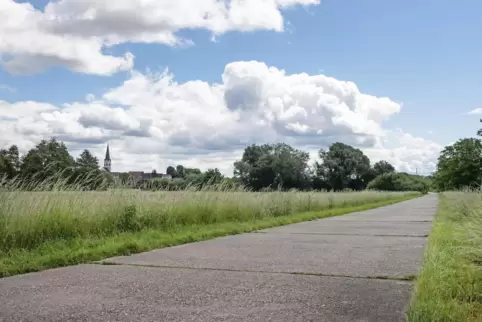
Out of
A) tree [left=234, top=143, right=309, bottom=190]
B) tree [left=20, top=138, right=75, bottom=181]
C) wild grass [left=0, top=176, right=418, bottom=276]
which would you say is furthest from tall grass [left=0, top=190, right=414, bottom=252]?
tree [left=234, top=143, right=309, bottom=190]

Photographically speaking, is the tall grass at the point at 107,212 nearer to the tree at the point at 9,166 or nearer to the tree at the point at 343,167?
the tree at the point at 9,166

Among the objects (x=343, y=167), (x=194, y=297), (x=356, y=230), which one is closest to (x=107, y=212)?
(x=194, y=297)

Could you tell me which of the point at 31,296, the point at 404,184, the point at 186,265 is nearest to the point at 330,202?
the point at 186,265

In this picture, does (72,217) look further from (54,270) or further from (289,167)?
(289,167)

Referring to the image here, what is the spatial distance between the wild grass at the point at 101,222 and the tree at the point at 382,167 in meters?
121

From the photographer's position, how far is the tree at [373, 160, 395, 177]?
130125mm

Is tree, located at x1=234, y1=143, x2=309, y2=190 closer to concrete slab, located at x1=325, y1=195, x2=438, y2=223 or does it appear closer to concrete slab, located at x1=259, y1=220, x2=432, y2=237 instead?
concrete slab, located at x1=325, y1=195, x2=438, y2=223

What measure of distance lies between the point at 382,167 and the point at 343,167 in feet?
73.9

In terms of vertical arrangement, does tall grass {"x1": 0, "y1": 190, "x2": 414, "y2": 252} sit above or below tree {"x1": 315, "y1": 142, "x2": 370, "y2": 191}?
below

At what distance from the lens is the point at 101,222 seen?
8.63m

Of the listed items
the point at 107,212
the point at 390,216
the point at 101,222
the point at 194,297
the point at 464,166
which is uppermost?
the point at 464,166

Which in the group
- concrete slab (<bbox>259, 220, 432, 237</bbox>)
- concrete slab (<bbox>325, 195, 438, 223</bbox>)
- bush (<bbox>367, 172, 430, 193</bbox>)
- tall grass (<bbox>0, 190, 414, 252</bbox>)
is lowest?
concrete slab (<bbox>259, 220, 432, 237</bbox>)

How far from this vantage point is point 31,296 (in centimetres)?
410

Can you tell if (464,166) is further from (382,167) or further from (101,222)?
(382,167)
